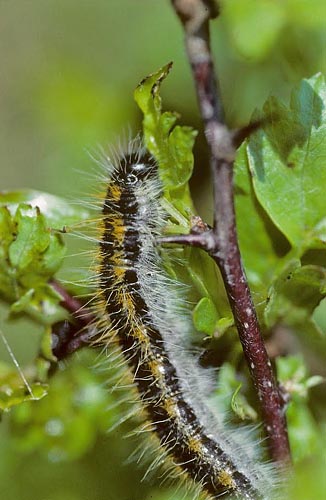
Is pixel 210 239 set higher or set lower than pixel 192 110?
lower

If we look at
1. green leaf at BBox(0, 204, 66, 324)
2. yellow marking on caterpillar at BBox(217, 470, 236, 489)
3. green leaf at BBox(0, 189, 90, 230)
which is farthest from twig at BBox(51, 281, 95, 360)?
yellow marking on caterpillar at BBox(217, 470, 236, 489)

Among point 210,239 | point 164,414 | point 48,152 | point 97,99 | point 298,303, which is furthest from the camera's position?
point 48,152

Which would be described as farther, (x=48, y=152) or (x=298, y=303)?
(x=48, y=152)

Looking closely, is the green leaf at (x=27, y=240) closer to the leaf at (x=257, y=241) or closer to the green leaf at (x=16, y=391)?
the green leaf at (x=16, y=391)

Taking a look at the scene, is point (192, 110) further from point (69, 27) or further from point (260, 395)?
point (69, 27)

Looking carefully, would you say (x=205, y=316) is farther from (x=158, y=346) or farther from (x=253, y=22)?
(x=253, y=22)

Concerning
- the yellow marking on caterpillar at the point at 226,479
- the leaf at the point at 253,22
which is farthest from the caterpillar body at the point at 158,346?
the leaf at the point at 253,22

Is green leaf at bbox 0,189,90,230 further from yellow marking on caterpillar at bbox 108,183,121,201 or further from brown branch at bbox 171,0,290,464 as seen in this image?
brown branch at bbox 171,0,290,464

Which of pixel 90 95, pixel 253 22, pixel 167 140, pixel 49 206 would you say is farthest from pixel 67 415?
pixel 90 95

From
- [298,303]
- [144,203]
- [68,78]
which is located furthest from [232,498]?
[68,78]
